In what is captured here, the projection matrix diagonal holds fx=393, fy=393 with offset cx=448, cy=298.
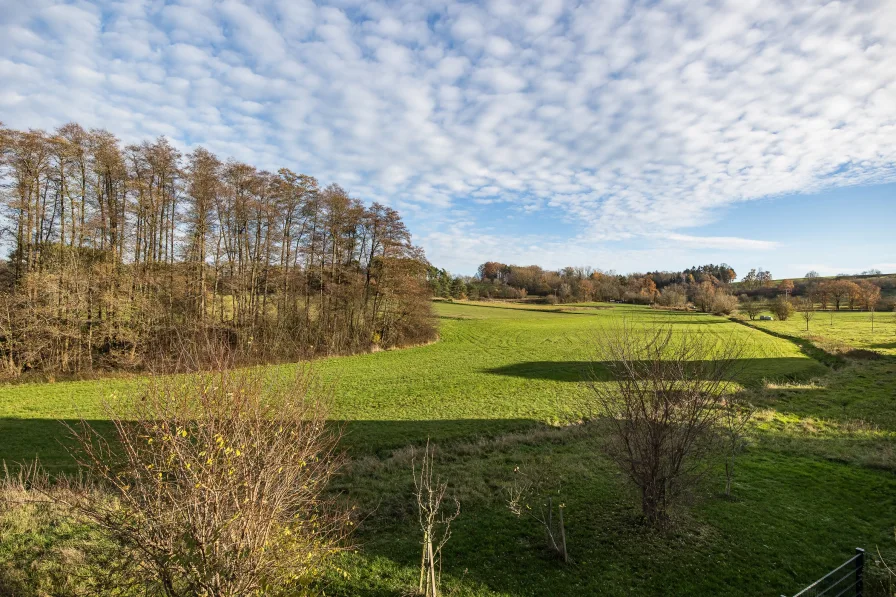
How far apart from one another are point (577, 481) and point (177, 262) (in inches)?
1260

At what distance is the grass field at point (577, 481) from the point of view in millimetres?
6867

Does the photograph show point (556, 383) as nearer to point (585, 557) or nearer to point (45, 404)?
point (585, 557)


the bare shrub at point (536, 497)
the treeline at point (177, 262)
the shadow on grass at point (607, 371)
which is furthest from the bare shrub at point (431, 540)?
the shadow on grass at point (607, 371)

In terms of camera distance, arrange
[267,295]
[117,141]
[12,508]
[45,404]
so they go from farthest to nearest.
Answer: [267,295] < [117,141] < [45,404] < [12,508]

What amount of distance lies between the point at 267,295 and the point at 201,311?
20.3 ft

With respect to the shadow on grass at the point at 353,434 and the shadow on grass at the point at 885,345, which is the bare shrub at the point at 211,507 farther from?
the shadow on grass at the point at 885,345

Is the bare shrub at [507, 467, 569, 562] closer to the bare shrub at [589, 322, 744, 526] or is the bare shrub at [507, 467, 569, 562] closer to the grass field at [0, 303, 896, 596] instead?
the grass field at [0, 303, 896, 596]

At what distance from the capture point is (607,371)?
30.2 m

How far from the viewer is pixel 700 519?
8.48 metres

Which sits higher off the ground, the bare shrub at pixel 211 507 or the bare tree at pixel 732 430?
the bare shrub at pixel 211 507

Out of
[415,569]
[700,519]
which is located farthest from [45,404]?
[700,519]

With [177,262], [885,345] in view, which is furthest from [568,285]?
[177,262]

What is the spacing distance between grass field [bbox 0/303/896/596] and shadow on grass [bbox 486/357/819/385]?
1.19ft

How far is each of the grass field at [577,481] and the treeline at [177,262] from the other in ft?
14.0
